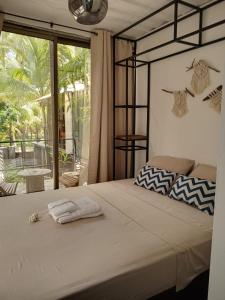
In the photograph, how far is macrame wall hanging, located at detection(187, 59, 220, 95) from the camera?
2264 millimetres

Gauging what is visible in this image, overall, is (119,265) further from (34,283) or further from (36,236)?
(36,236)

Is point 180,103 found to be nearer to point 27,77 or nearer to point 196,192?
point 196,192

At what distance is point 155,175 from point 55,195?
1.06 meters

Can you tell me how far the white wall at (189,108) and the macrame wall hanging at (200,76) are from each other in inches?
1.6

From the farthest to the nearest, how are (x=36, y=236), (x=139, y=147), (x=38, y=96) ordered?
(x=139, y=147)
(x=38, y=96)
(x=36, y=236)

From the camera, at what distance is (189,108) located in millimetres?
2488

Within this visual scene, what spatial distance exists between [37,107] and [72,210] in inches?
66.0

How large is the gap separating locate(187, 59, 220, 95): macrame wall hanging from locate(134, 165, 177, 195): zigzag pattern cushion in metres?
0.93

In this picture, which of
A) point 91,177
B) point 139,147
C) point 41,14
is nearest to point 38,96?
point 41,14

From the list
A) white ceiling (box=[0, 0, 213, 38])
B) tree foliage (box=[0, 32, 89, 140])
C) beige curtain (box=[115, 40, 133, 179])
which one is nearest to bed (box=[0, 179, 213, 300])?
tree foliage (box=[0, 32, 89, 140])

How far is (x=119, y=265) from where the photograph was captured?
1210 mm

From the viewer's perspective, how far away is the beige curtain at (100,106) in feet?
9.61

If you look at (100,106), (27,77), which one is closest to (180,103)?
(100,106)

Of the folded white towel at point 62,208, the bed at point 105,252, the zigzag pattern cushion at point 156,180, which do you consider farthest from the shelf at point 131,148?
the folded white towel at point 62,208
